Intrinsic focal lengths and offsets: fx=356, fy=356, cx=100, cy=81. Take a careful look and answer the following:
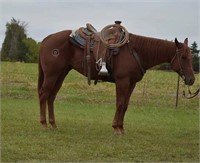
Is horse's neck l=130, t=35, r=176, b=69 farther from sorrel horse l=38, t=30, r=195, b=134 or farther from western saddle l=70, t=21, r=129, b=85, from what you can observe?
western saddle l=70, t=21, r=129, b=85

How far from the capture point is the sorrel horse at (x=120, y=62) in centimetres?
665

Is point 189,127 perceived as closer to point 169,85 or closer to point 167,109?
point 167,109

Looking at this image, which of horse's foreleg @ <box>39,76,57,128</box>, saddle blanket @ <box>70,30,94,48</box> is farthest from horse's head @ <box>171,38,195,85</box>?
horse's foreleg @ <box>39,76,57,128</box>

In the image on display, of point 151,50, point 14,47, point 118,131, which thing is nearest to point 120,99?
point 118,131

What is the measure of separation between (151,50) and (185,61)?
70cm

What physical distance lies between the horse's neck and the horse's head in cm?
27

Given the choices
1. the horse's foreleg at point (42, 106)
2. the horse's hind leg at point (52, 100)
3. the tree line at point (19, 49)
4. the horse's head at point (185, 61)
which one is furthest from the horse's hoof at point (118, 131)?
the tree line at point (19, 49)

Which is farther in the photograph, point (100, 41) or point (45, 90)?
point (45, 90)

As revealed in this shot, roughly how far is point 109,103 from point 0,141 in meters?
8.04

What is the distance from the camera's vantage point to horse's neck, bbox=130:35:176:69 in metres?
6.86

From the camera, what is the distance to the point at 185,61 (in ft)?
21.6

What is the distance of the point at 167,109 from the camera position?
490 inches

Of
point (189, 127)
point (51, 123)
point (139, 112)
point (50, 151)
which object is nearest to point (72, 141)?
point (50, 151)

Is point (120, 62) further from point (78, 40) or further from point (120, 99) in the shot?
point (78, 40)
